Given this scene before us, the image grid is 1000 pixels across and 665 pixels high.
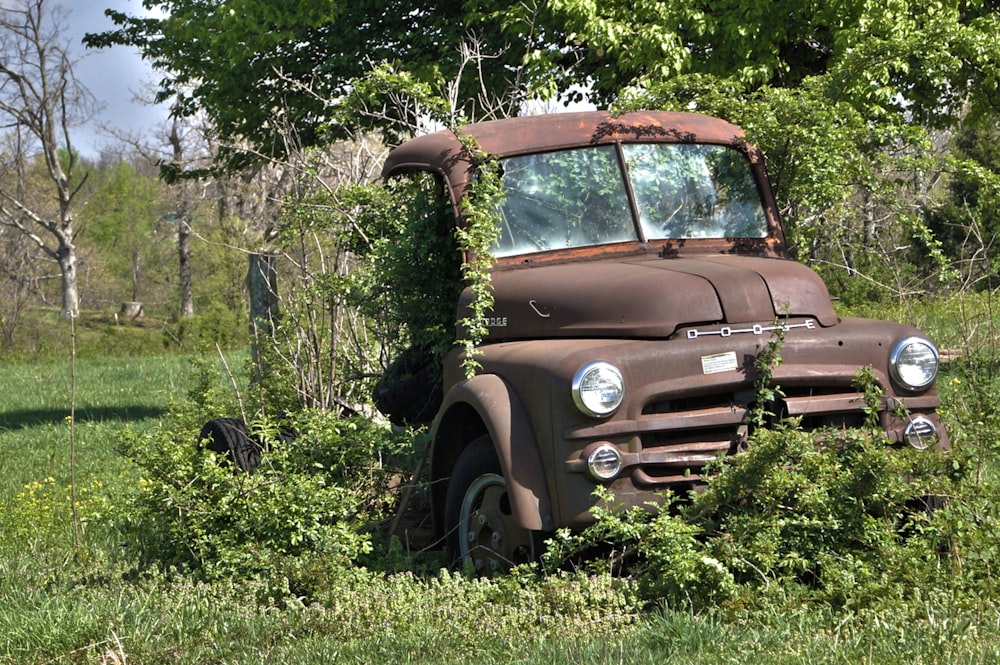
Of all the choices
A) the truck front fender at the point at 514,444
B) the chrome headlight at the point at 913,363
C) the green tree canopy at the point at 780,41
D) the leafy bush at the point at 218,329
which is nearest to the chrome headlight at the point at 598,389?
the truck front fender at the point at 514,444

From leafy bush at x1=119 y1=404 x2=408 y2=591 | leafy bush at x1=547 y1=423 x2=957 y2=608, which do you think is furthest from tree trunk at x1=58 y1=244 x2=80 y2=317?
leafy bush at x1=547 y1=423 x2=957 y2=608

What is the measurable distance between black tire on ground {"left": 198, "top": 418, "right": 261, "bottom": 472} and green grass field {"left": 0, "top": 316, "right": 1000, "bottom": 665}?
1033mm

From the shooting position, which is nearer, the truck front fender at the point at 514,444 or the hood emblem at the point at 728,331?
the truck front fender at the point at 514,444

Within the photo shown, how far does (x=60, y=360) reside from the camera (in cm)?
2575

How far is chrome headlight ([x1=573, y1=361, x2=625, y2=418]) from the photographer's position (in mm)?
4711

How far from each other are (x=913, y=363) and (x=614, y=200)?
5.98 feet

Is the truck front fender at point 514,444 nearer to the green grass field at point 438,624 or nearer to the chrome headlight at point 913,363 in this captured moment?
the green grass field at point 438,624

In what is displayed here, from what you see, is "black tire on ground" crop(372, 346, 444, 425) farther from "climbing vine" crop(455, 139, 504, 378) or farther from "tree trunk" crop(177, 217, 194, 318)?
"tree trunk" crop(177, 217, 194, 318)

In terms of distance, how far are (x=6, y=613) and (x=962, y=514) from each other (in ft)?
13.4

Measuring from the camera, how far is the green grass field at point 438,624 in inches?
155

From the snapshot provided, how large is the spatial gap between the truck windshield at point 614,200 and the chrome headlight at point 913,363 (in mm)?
1419

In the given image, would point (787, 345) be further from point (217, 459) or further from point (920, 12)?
point (920, 12)

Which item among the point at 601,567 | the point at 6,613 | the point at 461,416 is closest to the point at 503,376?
the point at 461,416

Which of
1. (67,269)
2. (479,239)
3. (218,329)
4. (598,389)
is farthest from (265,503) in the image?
(67,269)
